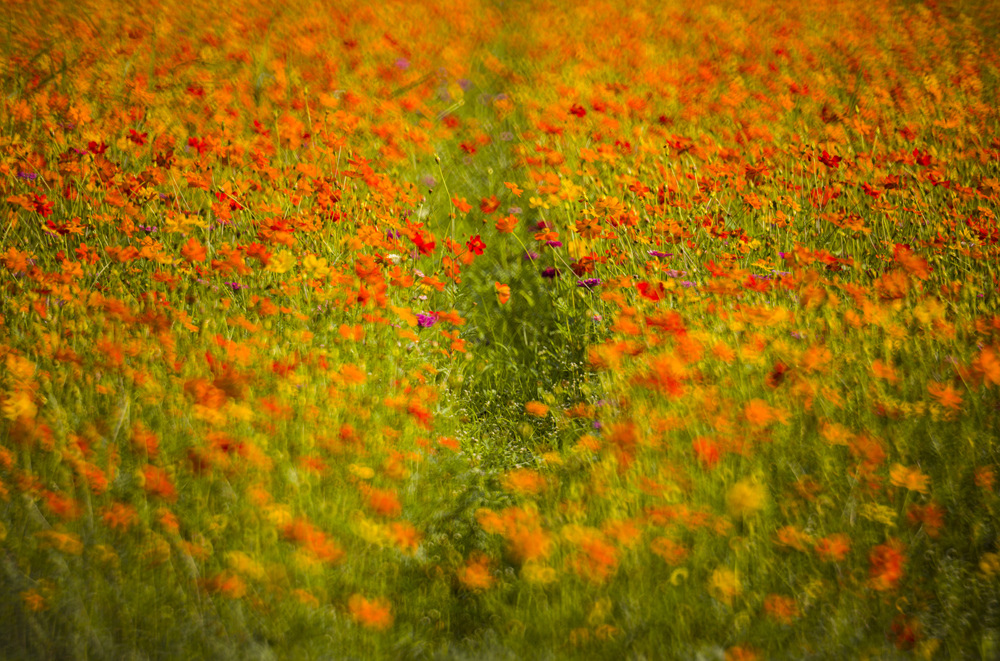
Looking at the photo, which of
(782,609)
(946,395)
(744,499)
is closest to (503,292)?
(744,499)

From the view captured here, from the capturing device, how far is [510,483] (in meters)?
2.38

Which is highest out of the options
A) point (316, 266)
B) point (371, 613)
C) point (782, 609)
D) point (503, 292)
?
point (316, 266)

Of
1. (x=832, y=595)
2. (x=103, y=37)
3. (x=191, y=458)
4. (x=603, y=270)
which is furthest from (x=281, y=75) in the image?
(x=832, y=595)

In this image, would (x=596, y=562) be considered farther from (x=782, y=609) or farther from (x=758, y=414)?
(x=758, y=414)

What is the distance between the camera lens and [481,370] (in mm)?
3107

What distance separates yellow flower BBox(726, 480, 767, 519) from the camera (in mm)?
2010

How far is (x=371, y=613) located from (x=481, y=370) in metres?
1.44

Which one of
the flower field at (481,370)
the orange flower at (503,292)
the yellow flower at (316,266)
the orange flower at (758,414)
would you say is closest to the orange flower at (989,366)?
the flower field at (481,370)

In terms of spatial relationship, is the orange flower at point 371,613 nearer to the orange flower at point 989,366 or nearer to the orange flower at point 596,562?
the orange flower at point 596,562

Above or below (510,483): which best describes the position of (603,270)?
above

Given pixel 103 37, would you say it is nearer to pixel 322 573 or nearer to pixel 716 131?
pixel 716 131

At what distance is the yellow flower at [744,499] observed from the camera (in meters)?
2.01

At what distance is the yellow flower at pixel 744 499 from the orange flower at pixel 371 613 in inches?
36.9

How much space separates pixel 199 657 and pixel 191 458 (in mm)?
606
